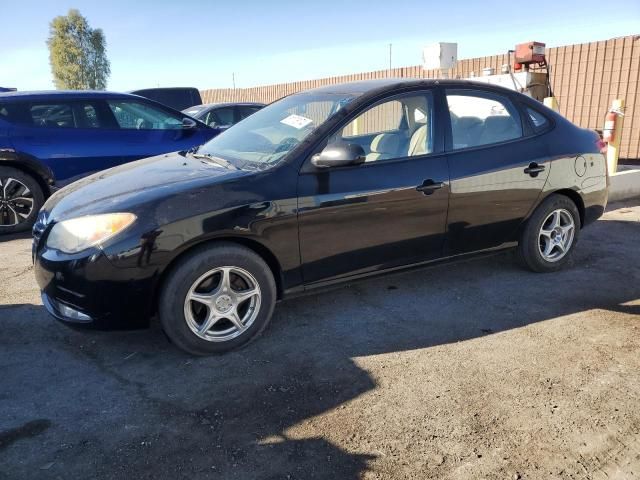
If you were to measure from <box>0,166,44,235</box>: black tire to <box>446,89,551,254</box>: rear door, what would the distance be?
474 cm

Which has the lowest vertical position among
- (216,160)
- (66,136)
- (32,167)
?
(32,167)

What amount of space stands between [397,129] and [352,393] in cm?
213

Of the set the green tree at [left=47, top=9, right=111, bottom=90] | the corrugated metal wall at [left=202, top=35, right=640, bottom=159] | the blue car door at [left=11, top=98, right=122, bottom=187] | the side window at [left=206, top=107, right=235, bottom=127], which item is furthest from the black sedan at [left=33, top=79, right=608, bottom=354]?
the green tree at [left=47, top=9, right=111, bottom=90]

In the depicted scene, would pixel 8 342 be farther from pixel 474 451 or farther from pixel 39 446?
pixel 474 451

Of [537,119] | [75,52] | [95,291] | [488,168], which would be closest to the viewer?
[95,291]

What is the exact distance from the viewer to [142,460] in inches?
89.1

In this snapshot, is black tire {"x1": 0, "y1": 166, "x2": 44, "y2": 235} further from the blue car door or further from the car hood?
the car hood

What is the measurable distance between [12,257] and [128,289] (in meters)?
3.05

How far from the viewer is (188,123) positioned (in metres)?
6.73

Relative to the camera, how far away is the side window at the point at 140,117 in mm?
6477

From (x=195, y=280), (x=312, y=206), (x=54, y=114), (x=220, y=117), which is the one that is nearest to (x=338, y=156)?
(x=312, y=206)

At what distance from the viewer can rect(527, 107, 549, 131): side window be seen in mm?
4230

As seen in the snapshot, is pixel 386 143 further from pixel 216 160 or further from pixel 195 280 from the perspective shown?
pixel 195 280

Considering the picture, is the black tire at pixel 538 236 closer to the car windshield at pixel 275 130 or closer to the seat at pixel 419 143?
the seat at pixel 419 143
